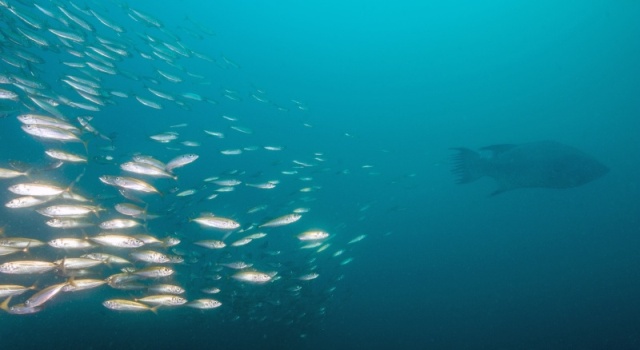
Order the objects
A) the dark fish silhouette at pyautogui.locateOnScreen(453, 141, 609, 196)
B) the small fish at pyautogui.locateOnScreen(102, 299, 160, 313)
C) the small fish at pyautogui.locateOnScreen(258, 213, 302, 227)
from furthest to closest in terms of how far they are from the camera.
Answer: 1. the dark fish silhouette at pyautogui.locateOnScreen(453, 141, 609, 196)
2. the small fish at pyautogui.locateOnScreen(258, 213, 302, 227)
3. the small fish at pyautogui.locateOnScreen(102, 299, 160, 313)

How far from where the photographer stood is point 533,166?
8.41 m

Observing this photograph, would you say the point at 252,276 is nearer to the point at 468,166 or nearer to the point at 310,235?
the point at 310,235

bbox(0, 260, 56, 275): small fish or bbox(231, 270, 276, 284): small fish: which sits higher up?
bbox(0, 260, 56, 275): small fish

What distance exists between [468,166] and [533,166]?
1.79 meters

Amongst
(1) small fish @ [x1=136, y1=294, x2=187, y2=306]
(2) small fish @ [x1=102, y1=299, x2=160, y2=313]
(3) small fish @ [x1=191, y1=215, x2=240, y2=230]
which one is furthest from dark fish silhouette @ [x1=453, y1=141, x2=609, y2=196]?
(2) small fish @ [x1=102, y1=299, x2=160, y2=313]

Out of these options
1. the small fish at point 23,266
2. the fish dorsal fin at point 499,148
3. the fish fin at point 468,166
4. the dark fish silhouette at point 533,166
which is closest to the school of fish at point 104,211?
the small fish at point 23,266

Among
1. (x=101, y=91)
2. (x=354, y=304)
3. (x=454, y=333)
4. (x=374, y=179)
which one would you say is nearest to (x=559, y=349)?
(x=454, y=333)

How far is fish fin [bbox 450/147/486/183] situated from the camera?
31.9 feet

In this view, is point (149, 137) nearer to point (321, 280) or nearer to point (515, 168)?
point (515, 168)

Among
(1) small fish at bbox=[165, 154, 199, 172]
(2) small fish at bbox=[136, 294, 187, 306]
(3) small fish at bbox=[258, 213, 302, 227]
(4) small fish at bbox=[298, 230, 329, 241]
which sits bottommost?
(2) small fish at bbox=[136, 294, 187, 306]

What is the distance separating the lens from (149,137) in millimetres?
8797

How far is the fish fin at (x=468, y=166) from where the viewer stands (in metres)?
9.71

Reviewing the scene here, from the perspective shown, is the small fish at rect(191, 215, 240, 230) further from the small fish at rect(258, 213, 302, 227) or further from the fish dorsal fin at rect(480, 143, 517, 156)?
the fish dorsal fin at rect(480, 143, 517, 156)

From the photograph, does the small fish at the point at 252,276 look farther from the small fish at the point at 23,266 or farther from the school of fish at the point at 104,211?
the small fish at the point at 23,266
